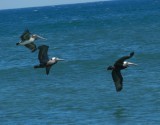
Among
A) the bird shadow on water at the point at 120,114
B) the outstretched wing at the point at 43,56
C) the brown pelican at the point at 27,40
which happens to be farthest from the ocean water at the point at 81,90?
the outstretched wing at the point at 43,56

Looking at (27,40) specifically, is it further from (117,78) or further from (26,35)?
(117,78)

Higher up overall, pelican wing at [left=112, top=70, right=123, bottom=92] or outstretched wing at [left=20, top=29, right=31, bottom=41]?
outstretched wing at [left=20, top=29, right=31, bottom=41]

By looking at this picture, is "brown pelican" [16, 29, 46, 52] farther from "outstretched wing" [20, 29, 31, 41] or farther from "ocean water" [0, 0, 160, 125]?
"ocean water" [0, 0, 160, 125]

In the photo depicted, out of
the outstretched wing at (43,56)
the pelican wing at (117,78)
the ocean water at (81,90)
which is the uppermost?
the outstretched wing at (43,56)

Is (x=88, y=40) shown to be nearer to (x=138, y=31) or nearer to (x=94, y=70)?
(x=138, y=31)

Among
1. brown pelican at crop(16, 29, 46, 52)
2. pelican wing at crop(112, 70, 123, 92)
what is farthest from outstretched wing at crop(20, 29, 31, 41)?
pelican wing at crop(112, 70, 123, 92)

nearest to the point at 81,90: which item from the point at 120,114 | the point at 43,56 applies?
the point at 120,114

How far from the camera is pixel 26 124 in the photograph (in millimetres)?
34938

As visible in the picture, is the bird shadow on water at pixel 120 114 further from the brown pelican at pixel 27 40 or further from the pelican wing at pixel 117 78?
the pelican wing at pixel 117 78

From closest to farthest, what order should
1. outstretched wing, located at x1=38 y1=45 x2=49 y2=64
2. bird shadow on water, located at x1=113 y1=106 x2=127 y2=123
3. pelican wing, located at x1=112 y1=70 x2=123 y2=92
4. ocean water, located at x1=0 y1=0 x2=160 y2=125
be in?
1. pelican wing, located at x1=112 y1=70 x2=123 y2=92
2. outstretched wing, located at x1=38 y1=45 x2=49 y2=64
3. bird shadow on water, located at x1=113 y1=106 x2=127 y2=123
4. ocean water, located at x1=0 y1=0 x2=160 y2=125

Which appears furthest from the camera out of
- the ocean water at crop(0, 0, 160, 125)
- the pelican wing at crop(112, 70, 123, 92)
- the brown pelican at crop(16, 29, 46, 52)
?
the ocean water at crop(0, 0, 160, 125)

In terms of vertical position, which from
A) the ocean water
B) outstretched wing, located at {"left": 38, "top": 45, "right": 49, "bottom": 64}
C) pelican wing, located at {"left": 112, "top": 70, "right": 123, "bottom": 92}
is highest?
outstretched wing, located at {"left": 38, "top": 45, "right": 49, "bottom": 64}

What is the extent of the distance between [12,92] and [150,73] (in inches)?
348

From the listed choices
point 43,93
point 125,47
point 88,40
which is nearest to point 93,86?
point 43,93
